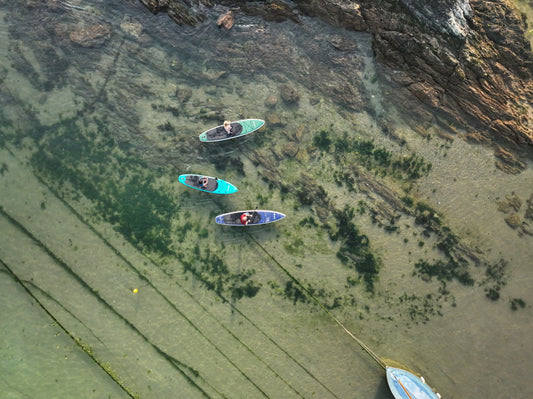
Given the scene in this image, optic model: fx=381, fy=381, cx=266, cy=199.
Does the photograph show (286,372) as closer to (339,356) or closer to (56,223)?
(339,356)

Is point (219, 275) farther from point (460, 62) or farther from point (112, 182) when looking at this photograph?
point (460, 62)

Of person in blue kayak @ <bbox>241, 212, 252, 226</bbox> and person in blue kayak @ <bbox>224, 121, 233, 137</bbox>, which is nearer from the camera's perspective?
person in blue kayak @ <bbox>241, 212, 252, 226</bbox>

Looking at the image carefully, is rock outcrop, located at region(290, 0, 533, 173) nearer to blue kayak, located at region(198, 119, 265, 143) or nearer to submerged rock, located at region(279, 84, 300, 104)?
submerged rock, located at region(279, 84, 300, 104)

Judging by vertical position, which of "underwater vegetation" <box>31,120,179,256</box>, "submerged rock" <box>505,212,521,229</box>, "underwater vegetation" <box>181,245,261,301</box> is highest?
"submerged rock" <box>505,212,521,229</box>

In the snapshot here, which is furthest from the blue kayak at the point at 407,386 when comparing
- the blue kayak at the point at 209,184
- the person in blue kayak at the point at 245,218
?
the blue kayak at the point at 209,184

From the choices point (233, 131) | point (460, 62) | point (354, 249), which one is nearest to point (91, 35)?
point (233, 131)

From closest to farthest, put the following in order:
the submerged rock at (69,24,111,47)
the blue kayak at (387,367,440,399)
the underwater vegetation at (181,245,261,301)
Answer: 1. the blue kayak at (387,367,440,399)
2. the underwater vegetation at (181,245,261,301)
3. the submerged rock at (69,24,111,47)

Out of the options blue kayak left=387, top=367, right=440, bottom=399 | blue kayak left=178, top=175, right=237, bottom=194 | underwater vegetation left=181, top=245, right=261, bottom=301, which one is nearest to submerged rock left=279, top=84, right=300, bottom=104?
blue kayak left=178, top=175, right=237, bottom=194
